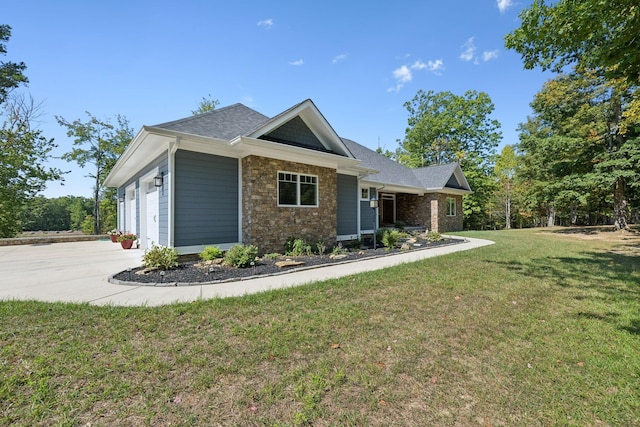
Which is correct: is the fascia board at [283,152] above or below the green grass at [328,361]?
above

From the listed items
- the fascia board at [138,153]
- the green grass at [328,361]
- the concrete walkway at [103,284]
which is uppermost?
the fascia board at [138,153]

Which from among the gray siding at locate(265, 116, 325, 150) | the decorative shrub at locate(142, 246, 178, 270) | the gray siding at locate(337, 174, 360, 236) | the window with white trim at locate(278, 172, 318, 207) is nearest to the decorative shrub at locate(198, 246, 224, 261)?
the decorative shrub at locate(142, 246, 178, 270)

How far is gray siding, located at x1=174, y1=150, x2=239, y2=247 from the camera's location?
24.5 feet

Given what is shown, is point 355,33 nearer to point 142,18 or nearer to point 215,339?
point 142,18

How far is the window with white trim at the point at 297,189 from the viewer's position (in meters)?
8.83

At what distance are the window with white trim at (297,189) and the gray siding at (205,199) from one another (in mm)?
1477

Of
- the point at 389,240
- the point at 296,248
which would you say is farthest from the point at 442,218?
the point at 296,248

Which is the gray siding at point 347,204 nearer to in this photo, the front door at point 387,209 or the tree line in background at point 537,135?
the front door at point 387,209

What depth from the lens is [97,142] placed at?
23.4m

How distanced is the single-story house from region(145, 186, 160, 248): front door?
0.04m

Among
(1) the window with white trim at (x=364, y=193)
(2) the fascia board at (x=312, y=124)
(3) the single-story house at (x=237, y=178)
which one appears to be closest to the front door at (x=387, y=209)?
(1) the window with white trim at (x=364, y=193)

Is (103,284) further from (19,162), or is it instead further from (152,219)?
(19,162)

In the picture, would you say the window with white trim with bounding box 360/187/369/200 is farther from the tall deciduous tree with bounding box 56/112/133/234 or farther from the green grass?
the tall deciduous tree with bounding box 56/112/133/234

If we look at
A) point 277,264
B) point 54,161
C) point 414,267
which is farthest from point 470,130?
point 54,161
